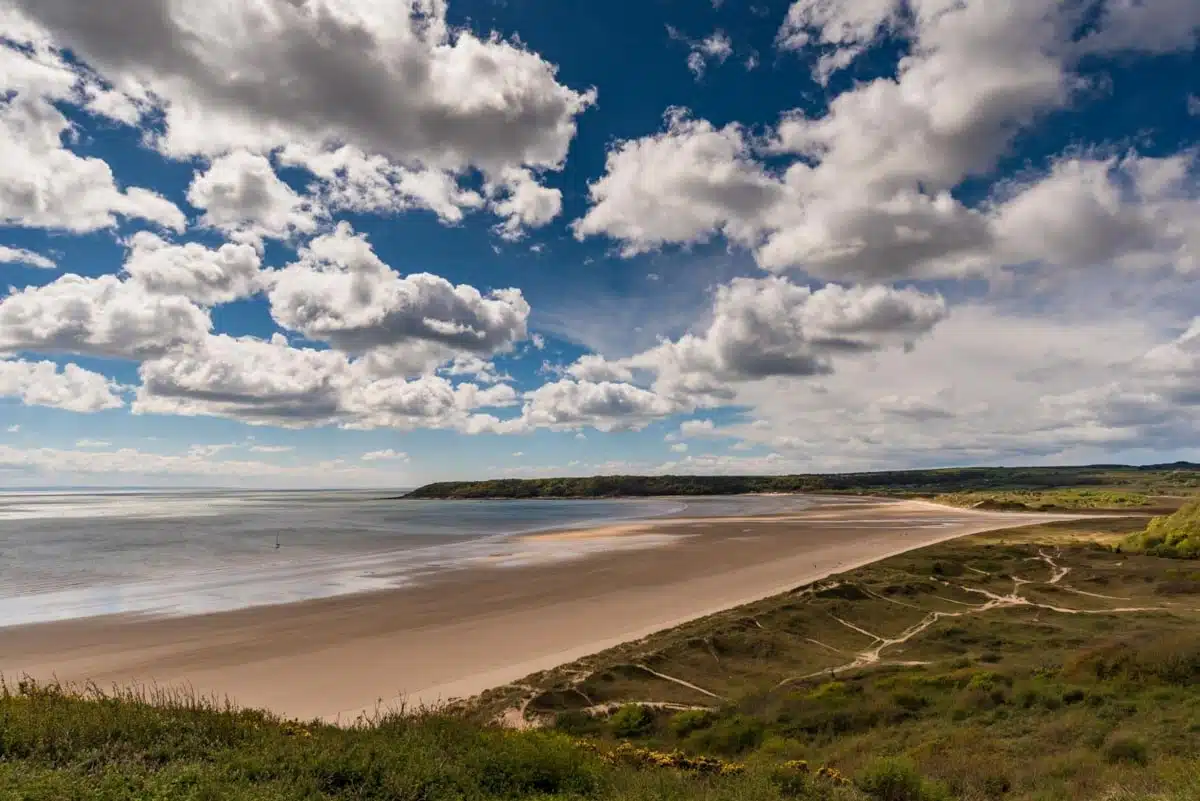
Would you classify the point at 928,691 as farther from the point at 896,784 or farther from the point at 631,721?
the point at 631,721

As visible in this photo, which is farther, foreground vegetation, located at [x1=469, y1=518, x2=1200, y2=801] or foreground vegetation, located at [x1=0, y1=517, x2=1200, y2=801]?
foreground vegetation, located at [x1=469, y1=518, x2=1200, y2=801]

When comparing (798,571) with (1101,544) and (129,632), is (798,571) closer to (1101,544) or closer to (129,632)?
(1101,544)

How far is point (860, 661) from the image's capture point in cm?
2086

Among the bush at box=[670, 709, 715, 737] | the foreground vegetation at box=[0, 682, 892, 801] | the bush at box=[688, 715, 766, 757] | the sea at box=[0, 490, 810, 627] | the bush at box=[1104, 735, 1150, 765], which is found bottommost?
the sea at box=[0, 490, 810, 627]

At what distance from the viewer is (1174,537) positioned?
140 ft

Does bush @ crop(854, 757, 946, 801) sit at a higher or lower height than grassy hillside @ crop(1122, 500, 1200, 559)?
higher

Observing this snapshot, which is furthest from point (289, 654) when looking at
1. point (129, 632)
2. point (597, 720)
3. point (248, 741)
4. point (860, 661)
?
point (860, 661)

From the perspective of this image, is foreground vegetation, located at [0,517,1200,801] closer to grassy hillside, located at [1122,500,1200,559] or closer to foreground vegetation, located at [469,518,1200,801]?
foreground vegetation, located at [469,518,1200,801]

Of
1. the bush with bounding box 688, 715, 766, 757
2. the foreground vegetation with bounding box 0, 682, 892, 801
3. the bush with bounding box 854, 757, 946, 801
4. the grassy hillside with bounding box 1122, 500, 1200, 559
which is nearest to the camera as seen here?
the foreground vegetation with bounding box 0, 682, 892, 801

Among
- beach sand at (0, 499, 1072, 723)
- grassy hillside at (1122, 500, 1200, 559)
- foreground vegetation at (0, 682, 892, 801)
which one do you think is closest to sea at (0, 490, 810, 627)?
beach sand at (0, 499, 1072, 723)

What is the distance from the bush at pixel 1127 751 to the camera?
10.8 metres

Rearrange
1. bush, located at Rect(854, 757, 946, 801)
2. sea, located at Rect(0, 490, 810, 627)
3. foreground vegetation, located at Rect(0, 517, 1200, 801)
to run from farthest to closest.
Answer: sea, located at Rect(0, 490, 810, 627), bush, located at Rect(854, 757, 946, 801), foreground vegetation, located at Rect(0, 517, 1200, 801)

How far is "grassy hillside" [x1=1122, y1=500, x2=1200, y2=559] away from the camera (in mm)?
40188

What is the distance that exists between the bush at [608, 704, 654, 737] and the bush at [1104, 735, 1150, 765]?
890cm
